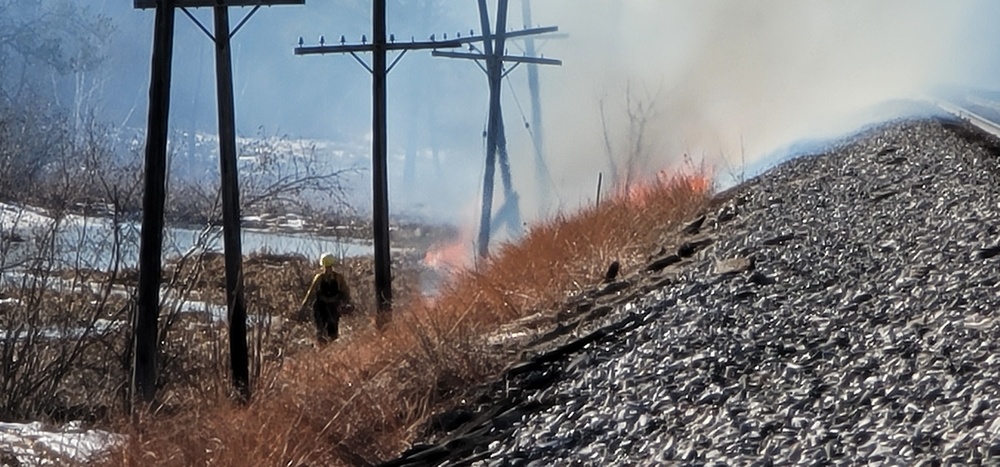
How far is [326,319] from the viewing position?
1852 centimetres

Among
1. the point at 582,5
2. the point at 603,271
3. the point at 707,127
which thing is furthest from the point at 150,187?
the point at 582,5

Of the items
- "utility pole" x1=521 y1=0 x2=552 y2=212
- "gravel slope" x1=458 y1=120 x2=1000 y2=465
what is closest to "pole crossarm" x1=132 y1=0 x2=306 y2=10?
"gravel slope" x1=458 y1=120 x2=1000 y2=465

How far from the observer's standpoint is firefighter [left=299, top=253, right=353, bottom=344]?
1839 cm

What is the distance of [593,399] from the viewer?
8.09 metres

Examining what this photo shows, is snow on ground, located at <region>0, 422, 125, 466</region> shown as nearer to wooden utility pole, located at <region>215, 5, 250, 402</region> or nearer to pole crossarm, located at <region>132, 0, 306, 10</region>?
wooden utility pole, located at <region>215, 5, 250, 402</region>

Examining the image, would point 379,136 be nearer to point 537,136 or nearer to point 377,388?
point 377,388

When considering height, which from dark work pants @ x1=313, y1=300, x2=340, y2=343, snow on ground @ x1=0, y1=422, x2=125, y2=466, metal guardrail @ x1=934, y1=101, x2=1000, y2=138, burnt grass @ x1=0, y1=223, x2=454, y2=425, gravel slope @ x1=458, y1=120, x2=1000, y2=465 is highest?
metal guardrail @ x1=934, y1=101, x2=1000, y2=138

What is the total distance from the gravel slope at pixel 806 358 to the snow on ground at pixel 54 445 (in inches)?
126

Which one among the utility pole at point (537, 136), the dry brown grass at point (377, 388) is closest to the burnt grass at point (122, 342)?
the dry brown grass at point (377, 388)

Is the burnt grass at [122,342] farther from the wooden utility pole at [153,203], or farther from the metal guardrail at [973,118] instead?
the metal guardrail at [973,118]

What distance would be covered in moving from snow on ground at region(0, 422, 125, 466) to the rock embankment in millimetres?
2980

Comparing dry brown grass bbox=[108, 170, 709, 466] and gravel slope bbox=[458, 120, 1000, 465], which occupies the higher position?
gravel slope bbox=[458, 120, 1000, 465]

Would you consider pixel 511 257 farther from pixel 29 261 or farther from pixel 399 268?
pixel 399 268

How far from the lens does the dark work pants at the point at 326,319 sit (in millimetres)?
18328
